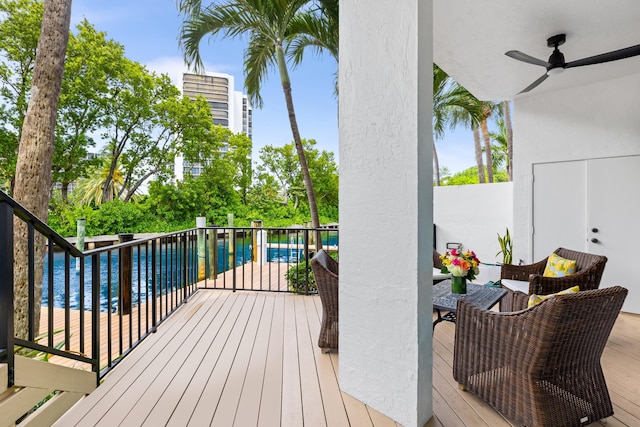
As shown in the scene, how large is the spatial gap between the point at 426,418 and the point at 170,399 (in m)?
1.49

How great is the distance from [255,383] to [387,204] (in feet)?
4.78

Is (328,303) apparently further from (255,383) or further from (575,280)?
(575,280)

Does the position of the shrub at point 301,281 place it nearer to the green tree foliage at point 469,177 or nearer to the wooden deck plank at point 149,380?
the wooden deck plank at point 149,380

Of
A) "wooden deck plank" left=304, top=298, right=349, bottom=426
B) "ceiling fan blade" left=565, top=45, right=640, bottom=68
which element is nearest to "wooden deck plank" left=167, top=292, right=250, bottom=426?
"wooden deck plank" left=304, top=298, right=349, bottom=426

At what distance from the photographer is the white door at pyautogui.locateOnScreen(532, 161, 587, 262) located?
3.91m

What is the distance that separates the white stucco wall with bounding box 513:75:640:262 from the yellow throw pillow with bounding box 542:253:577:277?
4.18ft

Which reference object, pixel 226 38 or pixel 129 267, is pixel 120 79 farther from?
pixel 129 267

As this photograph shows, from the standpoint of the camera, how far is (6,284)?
1440 millimetres

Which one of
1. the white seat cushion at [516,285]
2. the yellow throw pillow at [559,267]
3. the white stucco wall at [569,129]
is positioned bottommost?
the white seat cushion at [516,285]

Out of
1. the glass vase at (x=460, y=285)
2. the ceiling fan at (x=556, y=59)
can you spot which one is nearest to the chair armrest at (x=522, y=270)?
the glass vase at (x=460, y=285)

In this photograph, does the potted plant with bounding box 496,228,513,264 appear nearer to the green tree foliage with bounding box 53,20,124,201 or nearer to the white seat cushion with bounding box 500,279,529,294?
the white seat cushion with bounding box 500,279,529,294

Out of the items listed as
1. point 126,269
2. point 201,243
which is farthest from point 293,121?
point 126,269

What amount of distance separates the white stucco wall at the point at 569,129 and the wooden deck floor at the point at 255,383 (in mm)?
1860

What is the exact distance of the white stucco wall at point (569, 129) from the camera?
3633 millimetres
